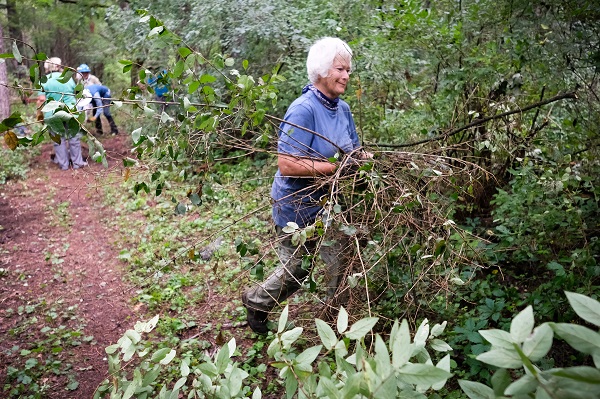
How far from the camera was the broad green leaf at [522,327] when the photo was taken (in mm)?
1024

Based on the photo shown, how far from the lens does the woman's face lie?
132 inches

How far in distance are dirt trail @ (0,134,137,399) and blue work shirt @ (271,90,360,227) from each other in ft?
3.47

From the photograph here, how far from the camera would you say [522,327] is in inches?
40.7

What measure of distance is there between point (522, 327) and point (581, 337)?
0.12 m

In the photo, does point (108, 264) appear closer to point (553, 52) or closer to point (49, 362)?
point (49, 362)

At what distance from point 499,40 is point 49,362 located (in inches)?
184

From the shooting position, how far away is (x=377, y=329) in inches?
134

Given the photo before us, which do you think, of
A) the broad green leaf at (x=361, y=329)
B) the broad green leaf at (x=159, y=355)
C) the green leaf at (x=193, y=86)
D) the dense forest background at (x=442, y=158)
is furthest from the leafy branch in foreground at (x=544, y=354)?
the green leaf at (x=193, y=86)

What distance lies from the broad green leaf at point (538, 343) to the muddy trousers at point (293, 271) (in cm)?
171

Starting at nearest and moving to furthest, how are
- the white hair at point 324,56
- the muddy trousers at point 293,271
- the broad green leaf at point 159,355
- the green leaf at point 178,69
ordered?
the broad green leaf at point 159,355 → the green leaf at point 178,69 → the muddy trousers at point 293,271 → the white hair at point 324,56

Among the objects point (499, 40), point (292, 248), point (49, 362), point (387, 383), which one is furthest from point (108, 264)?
point (387, 383)

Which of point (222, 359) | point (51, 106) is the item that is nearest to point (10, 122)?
point (51, 106)

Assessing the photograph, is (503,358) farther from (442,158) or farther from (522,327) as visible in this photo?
(442,158)

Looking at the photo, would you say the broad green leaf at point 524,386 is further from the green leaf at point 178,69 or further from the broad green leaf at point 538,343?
the green leaf at point 178,69
